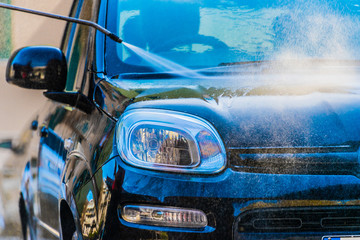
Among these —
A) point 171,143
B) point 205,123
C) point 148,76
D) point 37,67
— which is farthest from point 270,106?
point 37,67

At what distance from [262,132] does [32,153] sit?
1.80 metres

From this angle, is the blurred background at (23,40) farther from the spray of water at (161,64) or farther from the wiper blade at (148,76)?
the wiper blade at (148,76)

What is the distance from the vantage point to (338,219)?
1.95m

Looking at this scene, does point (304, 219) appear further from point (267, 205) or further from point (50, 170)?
point (50, 170)

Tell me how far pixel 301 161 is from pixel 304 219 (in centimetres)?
18

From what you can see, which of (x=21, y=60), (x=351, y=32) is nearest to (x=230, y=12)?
(x=351, y=32)

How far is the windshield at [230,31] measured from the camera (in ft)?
9.56

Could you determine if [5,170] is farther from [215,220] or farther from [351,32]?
[215,220]

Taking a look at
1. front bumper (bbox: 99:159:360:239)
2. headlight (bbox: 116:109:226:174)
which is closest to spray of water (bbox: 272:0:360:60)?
headlight (bbox: 116:109:226:174)

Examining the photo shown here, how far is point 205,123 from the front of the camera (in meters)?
2.12

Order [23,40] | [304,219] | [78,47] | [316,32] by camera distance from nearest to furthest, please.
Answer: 1. [304,219]
2. [316,32]
3. [78,47]
4. [23,40]

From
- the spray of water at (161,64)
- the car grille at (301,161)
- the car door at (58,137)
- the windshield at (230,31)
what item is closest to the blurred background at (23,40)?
the car door at (58,137)

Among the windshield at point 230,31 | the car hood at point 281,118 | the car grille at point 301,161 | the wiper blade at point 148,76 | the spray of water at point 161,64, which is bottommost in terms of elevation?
the car grille at point 301,161

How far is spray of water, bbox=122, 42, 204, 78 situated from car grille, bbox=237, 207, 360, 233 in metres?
0.89
